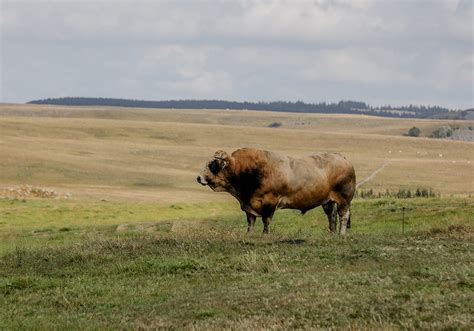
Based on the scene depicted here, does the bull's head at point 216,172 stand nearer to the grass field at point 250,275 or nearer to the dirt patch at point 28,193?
the grass field at point 250,275

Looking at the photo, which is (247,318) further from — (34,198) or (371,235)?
(34,198)

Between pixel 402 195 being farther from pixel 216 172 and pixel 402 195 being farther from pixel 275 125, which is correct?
pixel 275 125

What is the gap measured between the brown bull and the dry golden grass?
38.1 meters

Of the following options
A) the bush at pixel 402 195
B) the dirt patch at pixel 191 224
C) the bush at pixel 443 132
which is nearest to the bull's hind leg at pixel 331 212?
the dirt patch at pixel 191 224

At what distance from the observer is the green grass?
497 inches

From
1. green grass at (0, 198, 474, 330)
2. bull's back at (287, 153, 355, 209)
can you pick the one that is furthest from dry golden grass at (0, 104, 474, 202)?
green grass at (0, 198, 474, 330)

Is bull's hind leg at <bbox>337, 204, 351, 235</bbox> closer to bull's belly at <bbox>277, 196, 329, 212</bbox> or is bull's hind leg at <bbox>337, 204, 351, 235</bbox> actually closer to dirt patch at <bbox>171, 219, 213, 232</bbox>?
bull's belly at <bbox>277, 196, 329, 212</bbox>

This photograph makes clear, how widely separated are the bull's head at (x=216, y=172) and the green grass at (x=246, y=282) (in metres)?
1.83

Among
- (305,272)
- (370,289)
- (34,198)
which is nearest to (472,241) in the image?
(305,272)

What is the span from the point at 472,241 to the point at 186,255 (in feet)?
17.7

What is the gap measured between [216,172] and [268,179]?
1225mm

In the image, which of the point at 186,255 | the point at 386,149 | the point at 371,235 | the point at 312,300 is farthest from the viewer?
the point at 386,149

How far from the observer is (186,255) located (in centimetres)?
1834

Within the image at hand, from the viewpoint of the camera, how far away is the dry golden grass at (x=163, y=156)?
73375 mm
